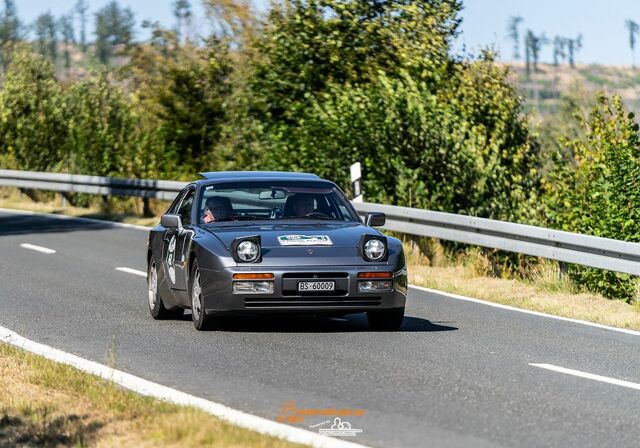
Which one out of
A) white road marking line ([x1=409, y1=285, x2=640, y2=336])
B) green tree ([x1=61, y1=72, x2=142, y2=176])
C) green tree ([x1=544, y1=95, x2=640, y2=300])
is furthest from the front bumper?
green tree ([x1=61, y1=72, x2=142, y2=176])

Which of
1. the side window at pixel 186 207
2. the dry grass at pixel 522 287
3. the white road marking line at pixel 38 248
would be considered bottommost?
the dry grass at pixel 522 287

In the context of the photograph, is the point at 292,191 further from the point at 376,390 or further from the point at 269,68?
the point at 269,68

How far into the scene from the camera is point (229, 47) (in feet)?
101

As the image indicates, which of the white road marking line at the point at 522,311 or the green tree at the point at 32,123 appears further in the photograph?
the green tree at the point at 32,123

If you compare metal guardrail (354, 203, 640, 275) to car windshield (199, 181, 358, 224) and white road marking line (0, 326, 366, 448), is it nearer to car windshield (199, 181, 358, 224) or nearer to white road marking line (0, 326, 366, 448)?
car windshield (199, 181, 358, 224)

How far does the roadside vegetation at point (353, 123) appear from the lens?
58.9 ft

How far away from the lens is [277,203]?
38.7 ft

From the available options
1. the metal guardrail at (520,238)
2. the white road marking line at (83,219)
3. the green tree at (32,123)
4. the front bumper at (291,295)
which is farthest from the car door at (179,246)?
the green tree at (32,123)

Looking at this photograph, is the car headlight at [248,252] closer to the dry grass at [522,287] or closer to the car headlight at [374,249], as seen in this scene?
the car headlight at [374,249]

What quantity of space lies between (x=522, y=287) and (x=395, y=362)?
649cm

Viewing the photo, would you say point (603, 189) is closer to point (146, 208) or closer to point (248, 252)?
point (248, 252)

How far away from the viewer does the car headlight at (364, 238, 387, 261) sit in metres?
10.8

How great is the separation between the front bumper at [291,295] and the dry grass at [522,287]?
10.4ft

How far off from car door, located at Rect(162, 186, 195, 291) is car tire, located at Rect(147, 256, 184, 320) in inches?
11.8
